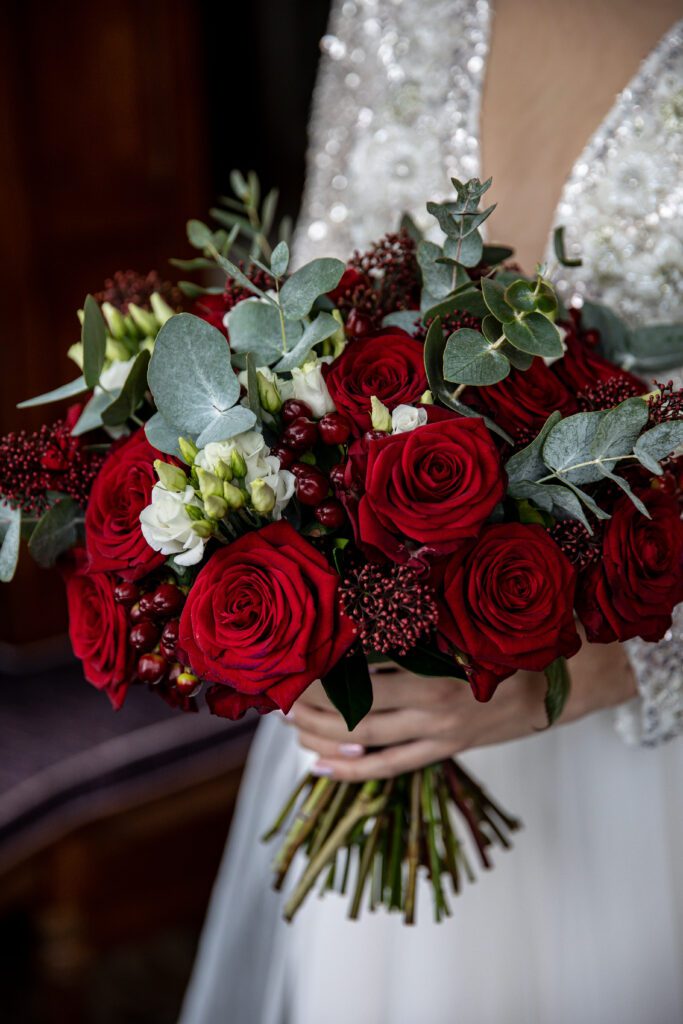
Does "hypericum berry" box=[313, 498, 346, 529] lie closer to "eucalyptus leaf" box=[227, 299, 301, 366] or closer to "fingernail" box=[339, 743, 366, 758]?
"eucalyptus leaf" box=[227, 299, 301, 366]

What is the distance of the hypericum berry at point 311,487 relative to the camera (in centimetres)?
63

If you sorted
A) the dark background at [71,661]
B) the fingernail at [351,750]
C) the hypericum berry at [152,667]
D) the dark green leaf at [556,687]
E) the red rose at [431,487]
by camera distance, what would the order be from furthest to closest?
the dark background at [71,661], the fingernail at [351,750], the dark green leaf at [556,687], the hypericum berry at [152,667], the red rose at [431,487]

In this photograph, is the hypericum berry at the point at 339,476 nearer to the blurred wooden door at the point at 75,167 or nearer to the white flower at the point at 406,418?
the white flower at the point at 406,418

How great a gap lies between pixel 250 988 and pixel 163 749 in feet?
2.46

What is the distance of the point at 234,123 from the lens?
308 centimetres

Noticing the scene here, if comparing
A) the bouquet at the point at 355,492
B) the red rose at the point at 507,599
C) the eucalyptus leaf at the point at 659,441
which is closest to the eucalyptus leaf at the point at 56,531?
the bouquet at the point at 355,492

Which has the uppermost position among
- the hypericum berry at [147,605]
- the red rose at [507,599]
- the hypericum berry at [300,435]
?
the hypericum berry at [300,435]

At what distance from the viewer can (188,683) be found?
0.67 meters

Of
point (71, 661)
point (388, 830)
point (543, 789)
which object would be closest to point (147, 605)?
point (388, 830)

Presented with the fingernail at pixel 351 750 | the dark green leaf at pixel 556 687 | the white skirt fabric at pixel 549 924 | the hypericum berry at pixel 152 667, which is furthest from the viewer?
the white skirt fabric at pixel 549 924

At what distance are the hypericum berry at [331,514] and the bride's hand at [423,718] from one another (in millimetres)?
252

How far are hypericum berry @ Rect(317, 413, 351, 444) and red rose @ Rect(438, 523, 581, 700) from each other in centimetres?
12

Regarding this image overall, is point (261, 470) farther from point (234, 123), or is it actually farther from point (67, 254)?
point (234, 123)

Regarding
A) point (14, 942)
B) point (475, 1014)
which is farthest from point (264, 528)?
point (14, 942)
